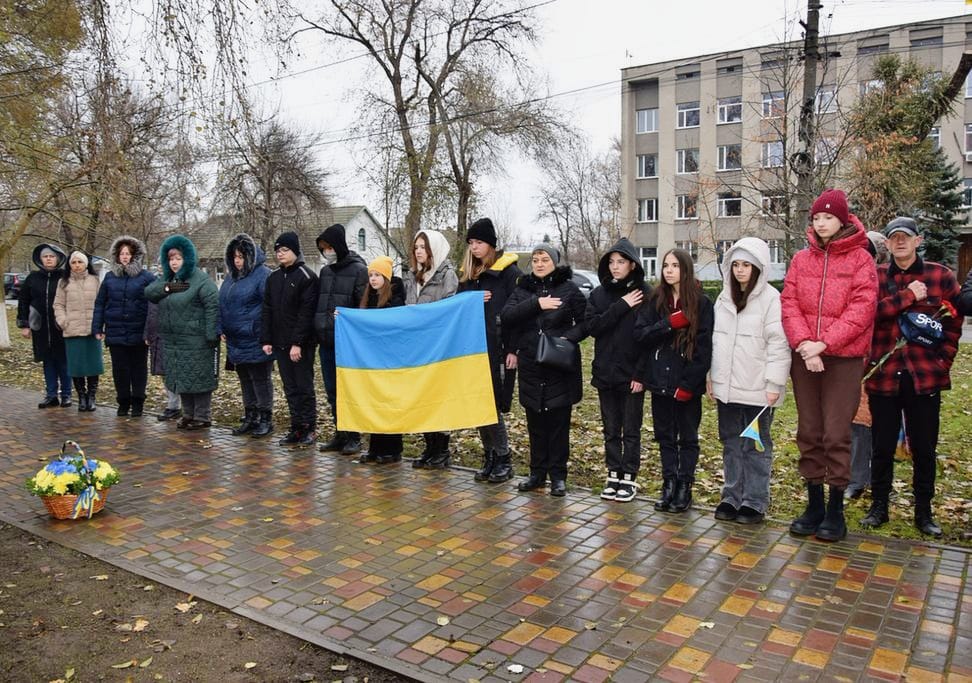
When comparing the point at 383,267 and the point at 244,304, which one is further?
the point at 244,304

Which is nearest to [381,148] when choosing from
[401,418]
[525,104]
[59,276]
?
[525,104]

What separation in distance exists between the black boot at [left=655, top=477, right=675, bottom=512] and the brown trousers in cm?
96

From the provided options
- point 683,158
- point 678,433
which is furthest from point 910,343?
point 683,158

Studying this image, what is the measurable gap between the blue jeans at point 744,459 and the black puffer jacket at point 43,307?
8646 millimetres

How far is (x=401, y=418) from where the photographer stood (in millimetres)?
6840

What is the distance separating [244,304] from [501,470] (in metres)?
3.58

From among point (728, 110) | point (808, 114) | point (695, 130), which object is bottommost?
point (808, 114)

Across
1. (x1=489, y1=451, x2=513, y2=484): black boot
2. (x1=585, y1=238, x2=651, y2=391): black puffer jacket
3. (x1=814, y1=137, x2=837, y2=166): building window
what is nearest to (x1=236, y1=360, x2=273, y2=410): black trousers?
(x1=489, y1=451, x2=513, y2=484): black boot

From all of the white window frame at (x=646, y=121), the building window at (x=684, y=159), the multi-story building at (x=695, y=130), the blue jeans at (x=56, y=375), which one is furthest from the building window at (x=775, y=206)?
the white window frame at (x=646, y=121)

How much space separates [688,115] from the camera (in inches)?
1832

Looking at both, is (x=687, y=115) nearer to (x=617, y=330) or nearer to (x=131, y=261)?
(x=131, y=261)

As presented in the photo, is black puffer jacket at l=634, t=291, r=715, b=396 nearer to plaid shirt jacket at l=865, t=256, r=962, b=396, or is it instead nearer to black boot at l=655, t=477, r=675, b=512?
black boot at l=655, t=477, r=675, b=512

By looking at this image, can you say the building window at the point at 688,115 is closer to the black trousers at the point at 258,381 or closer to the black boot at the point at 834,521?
the black trousers at the point at 258,381

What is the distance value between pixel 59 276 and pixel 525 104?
19145mm
